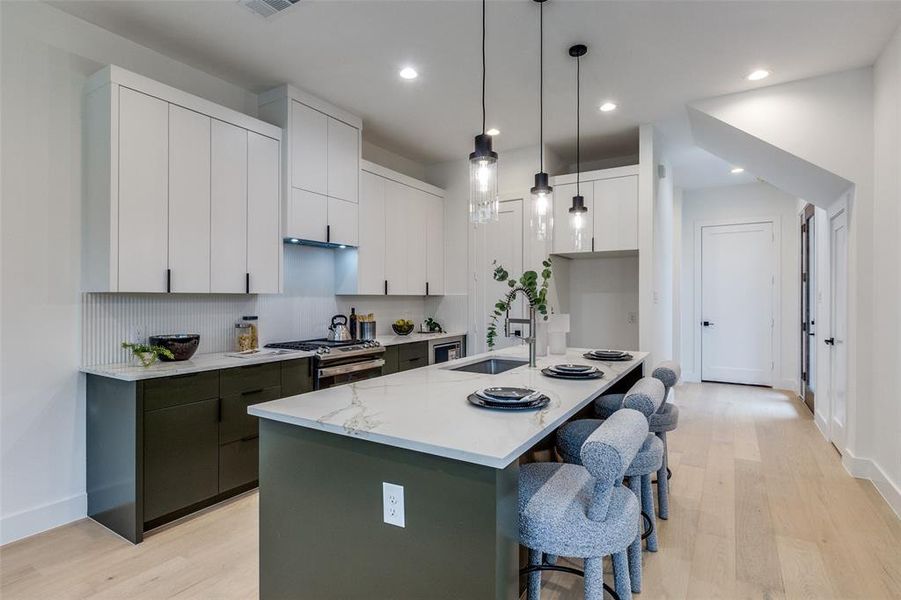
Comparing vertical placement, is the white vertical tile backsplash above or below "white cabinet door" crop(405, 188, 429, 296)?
below

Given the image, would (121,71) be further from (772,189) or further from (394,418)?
(772,189)

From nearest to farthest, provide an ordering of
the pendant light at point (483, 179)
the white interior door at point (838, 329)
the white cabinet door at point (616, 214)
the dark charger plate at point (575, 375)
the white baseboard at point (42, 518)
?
the pendant light at point (483, 179), the dark charger plate at point (575, 375), the white baseboard at point (42, 518), the white interior door at point (838, 329), the white cabinet door at point (616, 214)

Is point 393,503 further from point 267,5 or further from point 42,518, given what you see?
point 267,5

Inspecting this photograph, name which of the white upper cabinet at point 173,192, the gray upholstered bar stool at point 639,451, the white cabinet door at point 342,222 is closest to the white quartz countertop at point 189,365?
the white upper cabinet at point 173,192

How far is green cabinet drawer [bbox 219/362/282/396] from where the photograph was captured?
9.52ft

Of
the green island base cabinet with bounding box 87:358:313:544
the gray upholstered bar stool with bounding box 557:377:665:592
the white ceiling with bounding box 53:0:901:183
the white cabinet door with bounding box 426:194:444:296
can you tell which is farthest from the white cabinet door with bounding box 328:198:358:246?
the gray upholstered bar stool with bounding box 557:377:665:592

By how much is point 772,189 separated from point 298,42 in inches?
252

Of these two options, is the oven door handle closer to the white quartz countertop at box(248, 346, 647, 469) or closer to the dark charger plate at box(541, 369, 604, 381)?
the white quartz countertop at box(248, 346, 647, 469)

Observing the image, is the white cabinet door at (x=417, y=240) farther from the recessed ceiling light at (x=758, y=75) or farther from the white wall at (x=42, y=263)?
the recessed ceiling light at (x=758, y=75)

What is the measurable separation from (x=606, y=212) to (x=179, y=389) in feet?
13.0

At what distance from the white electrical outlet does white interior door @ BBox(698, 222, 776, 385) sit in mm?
6765

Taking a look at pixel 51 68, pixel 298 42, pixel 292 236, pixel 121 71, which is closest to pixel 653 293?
pixel 292 236

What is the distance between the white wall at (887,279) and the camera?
9.36 feet

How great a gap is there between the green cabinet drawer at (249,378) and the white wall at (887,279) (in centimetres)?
385
